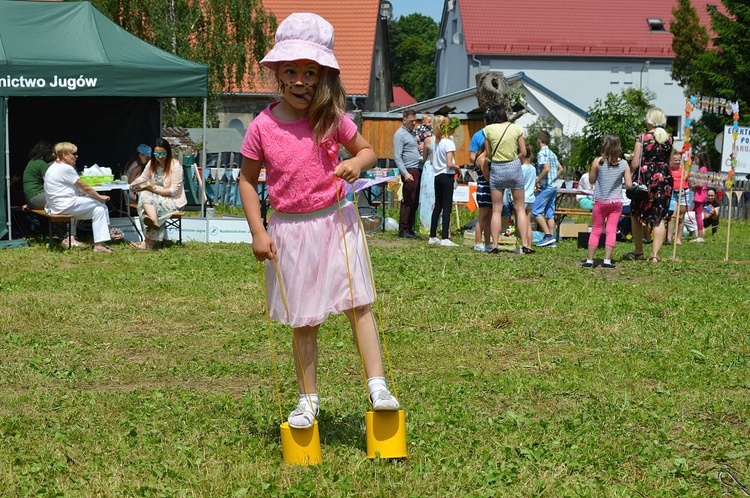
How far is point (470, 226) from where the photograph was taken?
52.5 ft

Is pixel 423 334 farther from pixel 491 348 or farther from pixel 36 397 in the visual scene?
pixel 36 397

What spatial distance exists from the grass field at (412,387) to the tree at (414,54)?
84.1 metres

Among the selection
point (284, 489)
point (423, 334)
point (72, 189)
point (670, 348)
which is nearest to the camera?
point (284, 489)

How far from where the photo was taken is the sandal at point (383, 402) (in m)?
4.11

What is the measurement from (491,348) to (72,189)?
25.0ft

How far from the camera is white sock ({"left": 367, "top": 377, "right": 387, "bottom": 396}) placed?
421cm

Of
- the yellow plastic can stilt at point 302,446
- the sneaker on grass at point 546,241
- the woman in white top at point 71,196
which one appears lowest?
the sneaker on grass at point 546,241

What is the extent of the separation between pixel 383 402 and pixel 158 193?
9.65 m

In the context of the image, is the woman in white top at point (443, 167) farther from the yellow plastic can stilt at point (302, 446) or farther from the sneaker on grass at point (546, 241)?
the yellow plastic can stilt at point (302, 446)

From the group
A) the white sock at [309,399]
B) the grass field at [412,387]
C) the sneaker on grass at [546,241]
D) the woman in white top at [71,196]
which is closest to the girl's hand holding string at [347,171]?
the white sock at [309,399]

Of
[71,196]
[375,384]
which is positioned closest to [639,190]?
[71,196]

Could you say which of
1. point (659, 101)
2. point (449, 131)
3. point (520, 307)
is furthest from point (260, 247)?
point (659, 101)

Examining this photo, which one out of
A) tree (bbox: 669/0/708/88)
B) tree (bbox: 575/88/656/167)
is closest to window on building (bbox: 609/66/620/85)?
tree (bbox: 669/0/708/88)

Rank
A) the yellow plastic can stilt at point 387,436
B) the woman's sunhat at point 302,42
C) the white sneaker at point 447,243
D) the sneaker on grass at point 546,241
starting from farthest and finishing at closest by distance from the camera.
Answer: the sneaker on grass at point 546,241
the white sneaker at point 447,243
the yellow plastic can stilt at point 387,436
the woman's sunhat at point 302,42
